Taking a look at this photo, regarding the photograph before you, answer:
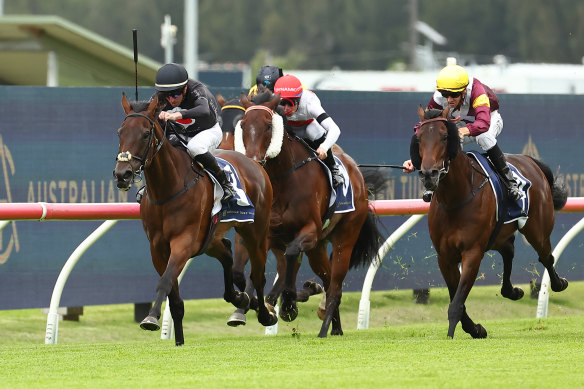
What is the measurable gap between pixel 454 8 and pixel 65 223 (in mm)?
61969

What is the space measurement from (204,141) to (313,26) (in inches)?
2563

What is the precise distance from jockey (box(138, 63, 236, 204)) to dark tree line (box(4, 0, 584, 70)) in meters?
60.7

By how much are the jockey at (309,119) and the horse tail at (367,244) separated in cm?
59

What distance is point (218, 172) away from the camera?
302 inches

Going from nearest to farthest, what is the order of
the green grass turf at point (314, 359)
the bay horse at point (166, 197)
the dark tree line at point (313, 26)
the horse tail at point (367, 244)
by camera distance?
the green grass turf at point (314, 359) < the bay horse at point (166, 197) < the horse tail at point (367, 244) < the dark tree line at point (313, 26)

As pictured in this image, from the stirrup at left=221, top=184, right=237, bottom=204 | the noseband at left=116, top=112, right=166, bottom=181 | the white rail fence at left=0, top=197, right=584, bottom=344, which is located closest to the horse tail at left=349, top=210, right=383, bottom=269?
the white rail fence at left=0, top=197, right=584, bottom=344

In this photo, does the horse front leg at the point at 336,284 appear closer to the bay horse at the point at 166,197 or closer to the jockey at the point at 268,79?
the bay horse at the point at 166,197

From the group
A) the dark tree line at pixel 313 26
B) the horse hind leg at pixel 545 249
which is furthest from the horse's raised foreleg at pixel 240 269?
the dark tree line at pixel 313 26

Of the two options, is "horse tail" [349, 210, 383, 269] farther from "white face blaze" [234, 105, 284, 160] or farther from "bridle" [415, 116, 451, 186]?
"bridle" [415, 116, 451, 186]

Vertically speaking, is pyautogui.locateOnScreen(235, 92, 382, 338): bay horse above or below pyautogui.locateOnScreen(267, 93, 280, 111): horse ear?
below

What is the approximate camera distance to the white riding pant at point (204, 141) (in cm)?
757

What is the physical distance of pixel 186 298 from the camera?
968 cm

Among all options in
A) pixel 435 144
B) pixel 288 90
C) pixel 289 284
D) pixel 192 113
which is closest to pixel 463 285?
pixel 435 144

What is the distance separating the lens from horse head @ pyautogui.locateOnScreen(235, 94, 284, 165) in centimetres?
820
